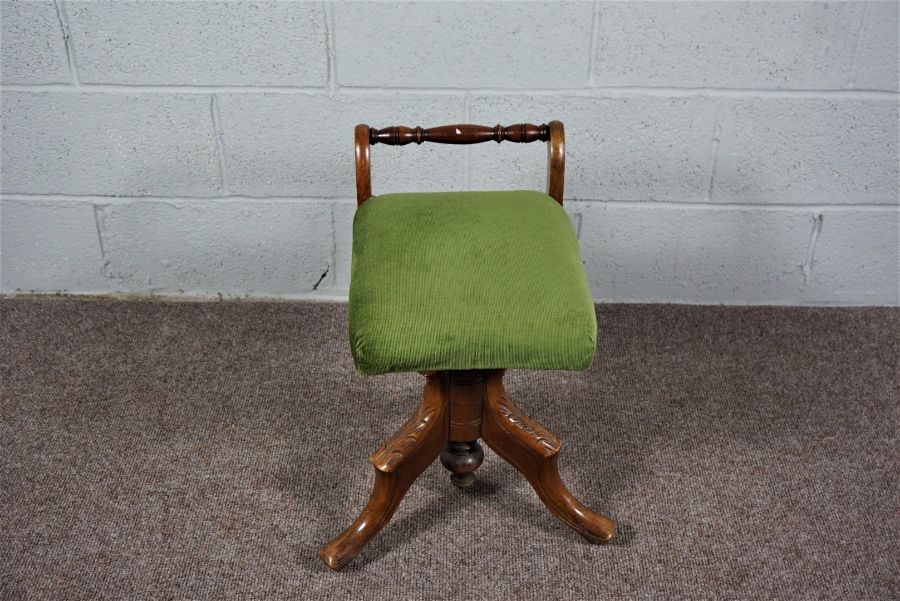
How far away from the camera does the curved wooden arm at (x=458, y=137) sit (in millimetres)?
1448

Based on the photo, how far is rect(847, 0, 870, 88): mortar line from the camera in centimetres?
181

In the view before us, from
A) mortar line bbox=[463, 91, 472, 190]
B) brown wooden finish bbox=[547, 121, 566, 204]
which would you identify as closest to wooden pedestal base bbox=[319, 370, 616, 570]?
brown wooden finish bbox=[547, 121, 566, 204]

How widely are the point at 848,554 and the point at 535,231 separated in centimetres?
74

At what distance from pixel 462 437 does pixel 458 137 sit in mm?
496

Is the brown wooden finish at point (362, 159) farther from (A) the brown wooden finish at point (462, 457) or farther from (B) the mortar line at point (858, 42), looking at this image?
(B) the mortar line at point (858, 42)

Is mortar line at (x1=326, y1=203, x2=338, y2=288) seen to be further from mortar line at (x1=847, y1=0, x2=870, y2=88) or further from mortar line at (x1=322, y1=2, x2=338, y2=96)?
mortar line at (x1=847, y1=0, x2=870, y2=88)

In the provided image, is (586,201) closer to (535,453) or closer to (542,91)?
(542,91)

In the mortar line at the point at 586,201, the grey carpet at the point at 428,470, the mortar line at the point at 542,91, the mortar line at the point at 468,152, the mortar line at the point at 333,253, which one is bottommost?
the grey carpet at the point at 428,470

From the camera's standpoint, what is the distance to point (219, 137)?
6.39 feet

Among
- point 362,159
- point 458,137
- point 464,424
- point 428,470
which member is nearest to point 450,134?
point 458,137

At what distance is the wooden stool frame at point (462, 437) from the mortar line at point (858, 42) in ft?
2.66

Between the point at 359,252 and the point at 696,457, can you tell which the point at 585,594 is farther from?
the point at 359,252

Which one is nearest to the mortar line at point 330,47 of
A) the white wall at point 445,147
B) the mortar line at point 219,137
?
the white wall at point 445,147

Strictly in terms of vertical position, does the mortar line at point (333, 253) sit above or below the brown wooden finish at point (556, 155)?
below
